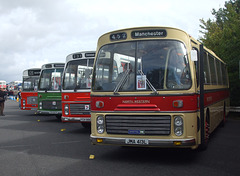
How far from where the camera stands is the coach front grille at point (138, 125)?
7.05 meters

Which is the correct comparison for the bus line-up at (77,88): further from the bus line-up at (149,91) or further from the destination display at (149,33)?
the destination display at (149,33)

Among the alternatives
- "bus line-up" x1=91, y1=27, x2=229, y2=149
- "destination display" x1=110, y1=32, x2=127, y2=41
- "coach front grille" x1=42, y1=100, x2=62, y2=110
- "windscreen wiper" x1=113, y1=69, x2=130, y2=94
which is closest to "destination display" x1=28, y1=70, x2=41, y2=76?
"coach front grille" x1=42, y1=100, x2=62, y2=110

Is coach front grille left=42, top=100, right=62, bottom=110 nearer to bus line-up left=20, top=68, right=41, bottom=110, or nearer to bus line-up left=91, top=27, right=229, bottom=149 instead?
bus line-up left=20, top=68, right=41, bottom=110

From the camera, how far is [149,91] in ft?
23.6

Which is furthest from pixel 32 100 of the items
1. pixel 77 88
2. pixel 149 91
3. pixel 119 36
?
pixel 149 91

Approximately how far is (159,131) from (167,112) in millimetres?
428

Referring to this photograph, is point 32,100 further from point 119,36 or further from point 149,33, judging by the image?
point 149,33

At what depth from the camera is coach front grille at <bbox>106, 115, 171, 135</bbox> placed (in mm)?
7047

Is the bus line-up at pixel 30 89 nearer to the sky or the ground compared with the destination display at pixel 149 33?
nearer to the ground

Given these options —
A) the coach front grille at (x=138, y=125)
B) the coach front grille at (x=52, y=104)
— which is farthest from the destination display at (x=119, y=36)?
the coach front grille at (x=52, y=104)

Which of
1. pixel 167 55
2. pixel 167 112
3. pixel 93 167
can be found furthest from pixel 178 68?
pixel 93 167

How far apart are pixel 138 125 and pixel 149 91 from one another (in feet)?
2.50

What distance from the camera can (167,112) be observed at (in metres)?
7.04

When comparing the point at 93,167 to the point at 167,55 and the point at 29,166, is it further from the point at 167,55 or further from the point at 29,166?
the point at 167,55
